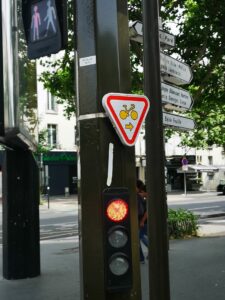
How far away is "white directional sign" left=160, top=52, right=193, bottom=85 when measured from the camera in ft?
18.7

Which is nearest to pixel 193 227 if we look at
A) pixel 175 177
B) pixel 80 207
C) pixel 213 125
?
pixel 80 207

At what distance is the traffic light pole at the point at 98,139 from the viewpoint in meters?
3.71

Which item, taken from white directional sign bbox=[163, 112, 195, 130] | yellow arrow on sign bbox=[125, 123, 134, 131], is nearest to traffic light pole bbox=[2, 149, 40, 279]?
white directional sign bbox=[163, 112, 195, 130]

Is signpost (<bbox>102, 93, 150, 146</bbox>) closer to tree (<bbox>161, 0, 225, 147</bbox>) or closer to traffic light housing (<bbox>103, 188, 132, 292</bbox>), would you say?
traffic light housing (<bbox>103, 188, 132, 292</bbox>)

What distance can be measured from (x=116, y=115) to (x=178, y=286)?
14.4ft

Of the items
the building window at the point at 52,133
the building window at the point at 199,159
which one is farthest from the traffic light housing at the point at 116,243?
the building window at the point at 199,159

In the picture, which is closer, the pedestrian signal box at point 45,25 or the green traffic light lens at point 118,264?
the green traffic light lens at point 118,264

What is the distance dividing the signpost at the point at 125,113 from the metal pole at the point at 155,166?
844 millimetres

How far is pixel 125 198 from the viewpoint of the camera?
371 centimetres

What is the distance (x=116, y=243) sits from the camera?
3639mm

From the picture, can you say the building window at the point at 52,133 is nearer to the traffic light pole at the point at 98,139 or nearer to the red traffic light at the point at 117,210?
the traffic light pole at the point at 98,139

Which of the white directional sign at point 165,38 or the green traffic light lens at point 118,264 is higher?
the white directional sign at point 165,38

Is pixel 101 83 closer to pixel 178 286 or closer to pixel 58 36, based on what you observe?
pixel 58 36

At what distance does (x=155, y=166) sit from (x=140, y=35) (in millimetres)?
1972
